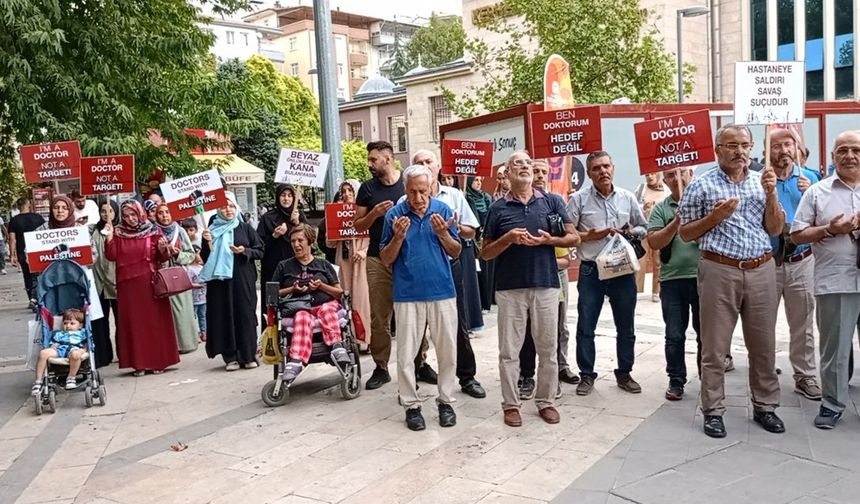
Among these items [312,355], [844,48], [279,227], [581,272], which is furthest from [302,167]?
[844,48]

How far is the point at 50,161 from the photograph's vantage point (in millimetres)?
8055

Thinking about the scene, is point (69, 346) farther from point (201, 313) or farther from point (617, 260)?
point (617, 260)

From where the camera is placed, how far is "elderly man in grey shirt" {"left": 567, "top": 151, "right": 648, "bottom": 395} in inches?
241

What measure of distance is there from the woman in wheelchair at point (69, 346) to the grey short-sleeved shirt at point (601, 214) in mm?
4329

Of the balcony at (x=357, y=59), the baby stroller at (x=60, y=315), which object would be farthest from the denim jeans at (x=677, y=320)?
the balcony at (x=357, y=59)

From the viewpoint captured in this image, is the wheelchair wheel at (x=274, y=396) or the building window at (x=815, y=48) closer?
the wheelchair wheel at (x=274, y=396)

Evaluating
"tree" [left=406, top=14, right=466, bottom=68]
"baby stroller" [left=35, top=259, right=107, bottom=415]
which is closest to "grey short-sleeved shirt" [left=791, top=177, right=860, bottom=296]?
"baby stroller" [left=35, top=259, right=107, bottom=415]

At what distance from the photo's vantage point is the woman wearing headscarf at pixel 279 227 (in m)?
7.96

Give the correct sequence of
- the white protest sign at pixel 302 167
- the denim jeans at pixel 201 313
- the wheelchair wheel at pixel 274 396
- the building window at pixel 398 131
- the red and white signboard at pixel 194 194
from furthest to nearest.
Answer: the building window at pixel 398 131, the denim jeans at pixel 201 313, the white protest sign at pixel 302 167, the red and white signboard at pixel 194 194, the wheelchair wheel at pixel 274 396

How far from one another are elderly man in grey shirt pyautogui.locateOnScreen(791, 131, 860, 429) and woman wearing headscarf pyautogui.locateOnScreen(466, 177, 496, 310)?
430 cm

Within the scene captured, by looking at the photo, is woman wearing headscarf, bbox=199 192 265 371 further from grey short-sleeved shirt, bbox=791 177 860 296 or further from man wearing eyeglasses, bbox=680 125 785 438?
grey short-sleeved shirt, bbox=791 177 860 296

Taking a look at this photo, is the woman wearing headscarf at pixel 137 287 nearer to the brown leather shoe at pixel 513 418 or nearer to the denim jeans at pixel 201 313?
the denim jeans at pixel 201 313

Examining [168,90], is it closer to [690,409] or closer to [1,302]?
[1,302]

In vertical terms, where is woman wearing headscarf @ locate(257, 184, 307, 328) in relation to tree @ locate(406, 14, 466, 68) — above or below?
below
